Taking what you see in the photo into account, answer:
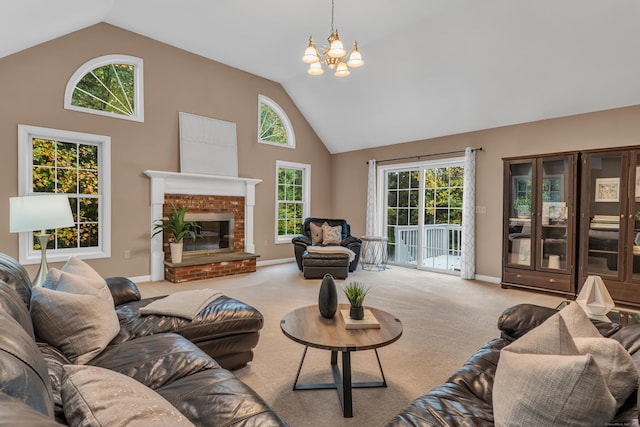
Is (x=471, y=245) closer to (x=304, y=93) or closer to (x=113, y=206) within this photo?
(x=304, y=93)

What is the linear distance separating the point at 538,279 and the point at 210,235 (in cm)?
511

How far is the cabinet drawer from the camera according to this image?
14.4 feet

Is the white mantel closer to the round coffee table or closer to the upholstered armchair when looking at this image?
the upholstered armchair

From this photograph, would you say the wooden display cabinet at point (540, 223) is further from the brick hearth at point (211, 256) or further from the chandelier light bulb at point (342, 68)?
the brick hearth at point (211, 256)

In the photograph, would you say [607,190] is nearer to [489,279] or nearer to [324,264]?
[489,279]

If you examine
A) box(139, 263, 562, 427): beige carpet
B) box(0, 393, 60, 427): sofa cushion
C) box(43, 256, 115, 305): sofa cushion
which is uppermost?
box(0, 393, 60, 427): sofa cushion

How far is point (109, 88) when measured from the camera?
4.87 metres

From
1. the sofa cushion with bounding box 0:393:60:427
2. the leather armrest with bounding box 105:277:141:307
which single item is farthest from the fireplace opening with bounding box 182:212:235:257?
the sofa cushion with bounding box 0:393:60:427

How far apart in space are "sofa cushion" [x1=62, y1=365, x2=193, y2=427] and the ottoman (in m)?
4.47

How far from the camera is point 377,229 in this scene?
22.9 ft

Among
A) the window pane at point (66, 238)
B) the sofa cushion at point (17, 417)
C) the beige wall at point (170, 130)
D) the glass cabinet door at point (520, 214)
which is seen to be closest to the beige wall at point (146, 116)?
the beige wall at point (170, 130)

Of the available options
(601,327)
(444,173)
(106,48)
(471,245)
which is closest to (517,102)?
(444,173)

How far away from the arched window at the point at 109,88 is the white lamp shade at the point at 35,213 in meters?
2.28

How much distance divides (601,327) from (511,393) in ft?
3.66
